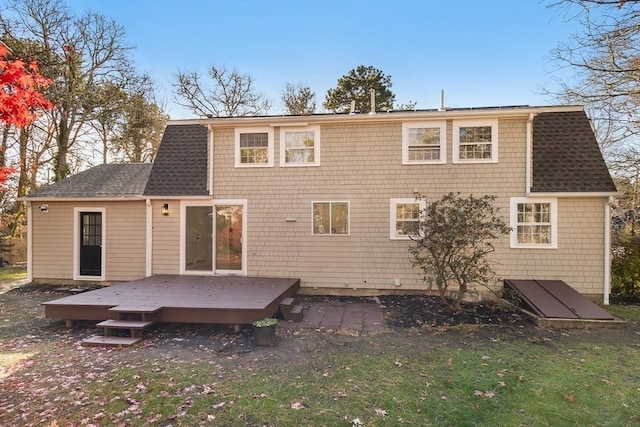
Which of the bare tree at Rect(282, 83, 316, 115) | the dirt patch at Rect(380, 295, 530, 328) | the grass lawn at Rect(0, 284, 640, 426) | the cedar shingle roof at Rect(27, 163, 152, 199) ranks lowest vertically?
the dirt patch at Rect(380, 295, 530, 328)

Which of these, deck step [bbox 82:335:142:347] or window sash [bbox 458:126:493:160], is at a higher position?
window sash [bbox 458:126:493:160]

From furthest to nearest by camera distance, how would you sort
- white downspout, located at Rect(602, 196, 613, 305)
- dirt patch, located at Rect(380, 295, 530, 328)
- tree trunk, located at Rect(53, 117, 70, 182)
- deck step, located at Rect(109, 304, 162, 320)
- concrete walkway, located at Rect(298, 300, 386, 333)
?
tree trunk, located at Rect(53, 117, 70, 182) → white downspout, located at Rect(602, 196, 613, 305) → dirt patch, located at Rect(380, 295, 530, 328) → concrete walkway, located at Rect(298, 300, 386, 333) → deck step, located at Rect(109, 304, 162, 320)

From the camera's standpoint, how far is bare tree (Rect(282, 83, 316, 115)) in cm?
2073

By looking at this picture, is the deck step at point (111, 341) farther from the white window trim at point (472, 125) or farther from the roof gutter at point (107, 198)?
the white window trim at point (472, 125)

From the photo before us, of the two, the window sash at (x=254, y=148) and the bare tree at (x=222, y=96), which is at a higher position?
the bare tree at (x=222, y=96)

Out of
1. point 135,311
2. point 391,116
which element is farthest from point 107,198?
point 391,116

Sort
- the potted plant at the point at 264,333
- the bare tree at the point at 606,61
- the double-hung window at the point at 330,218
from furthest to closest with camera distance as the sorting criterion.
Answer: the double-hung window at the point at 330,218
the potted plant at the point at 264,333
the bare tree at the point at 606,61

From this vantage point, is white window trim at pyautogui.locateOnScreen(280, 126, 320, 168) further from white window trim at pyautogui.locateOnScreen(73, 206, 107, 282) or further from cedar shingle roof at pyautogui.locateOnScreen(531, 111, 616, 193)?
white window trim at pyautogui.locateOnScreen(73, 206, 107, 282)

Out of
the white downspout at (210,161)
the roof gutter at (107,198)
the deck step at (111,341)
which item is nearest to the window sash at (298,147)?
the white downspout at (210,161)

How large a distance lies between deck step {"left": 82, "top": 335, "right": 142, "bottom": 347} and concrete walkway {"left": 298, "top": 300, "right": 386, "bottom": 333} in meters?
2.82

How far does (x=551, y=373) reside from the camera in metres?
4.20

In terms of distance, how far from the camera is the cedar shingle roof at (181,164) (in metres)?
9.09

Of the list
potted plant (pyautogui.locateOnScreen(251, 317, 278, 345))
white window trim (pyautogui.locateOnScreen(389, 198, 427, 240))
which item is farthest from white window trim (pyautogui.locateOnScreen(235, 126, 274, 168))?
potted plant (pyautogui.locateOnScreen(251, 317, 278, 345))

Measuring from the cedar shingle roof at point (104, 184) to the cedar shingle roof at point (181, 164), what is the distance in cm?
94
